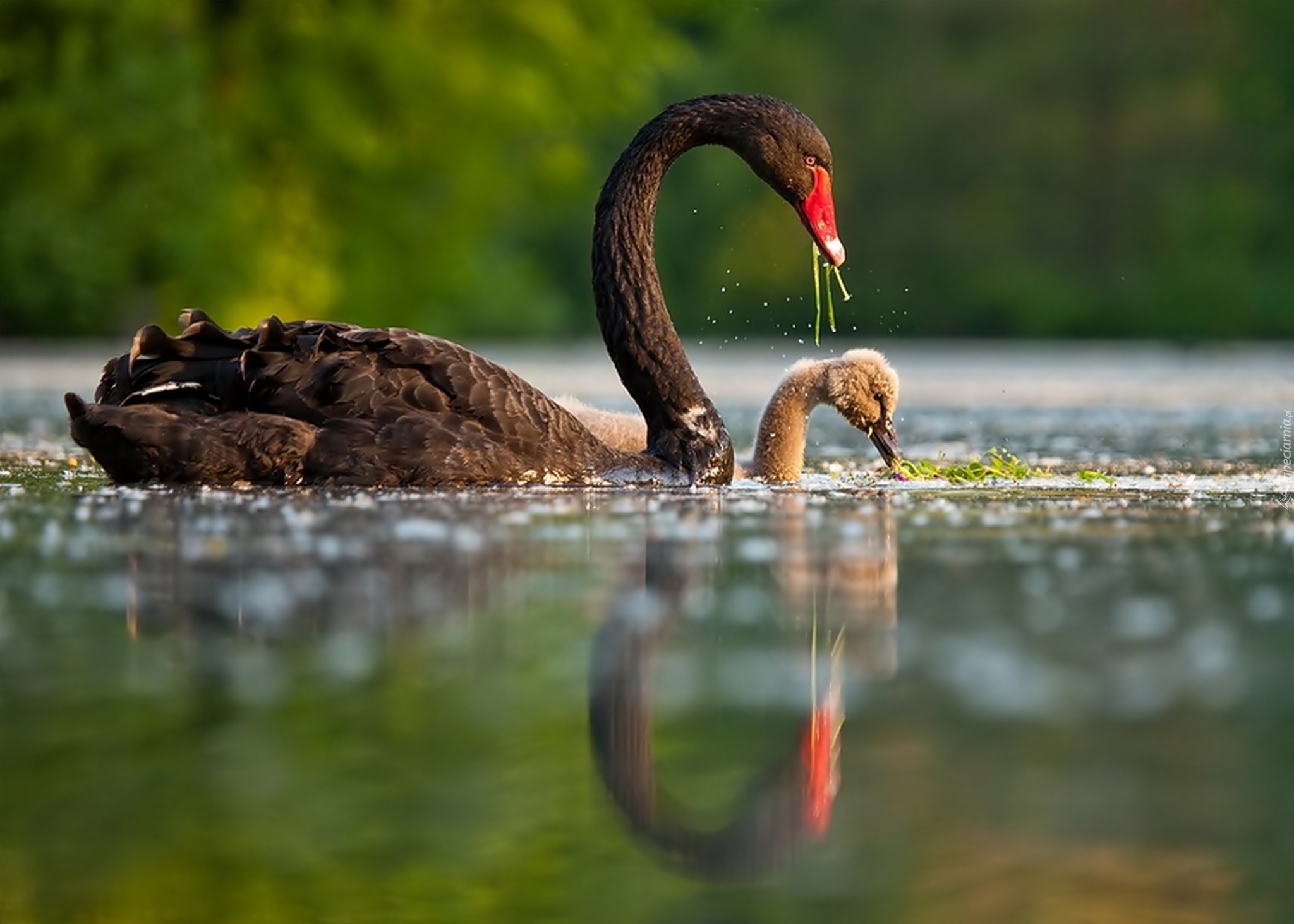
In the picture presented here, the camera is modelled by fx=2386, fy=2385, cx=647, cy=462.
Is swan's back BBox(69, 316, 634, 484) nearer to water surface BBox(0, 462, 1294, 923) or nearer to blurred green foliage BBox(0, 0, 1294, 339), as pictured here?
water surface BBox(0, 462, 1294, 923)

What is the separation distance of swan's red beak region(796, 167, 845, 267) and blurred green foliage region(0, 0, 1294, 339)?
12738mm

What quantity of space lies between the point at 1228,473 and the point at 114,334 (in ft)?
54.8

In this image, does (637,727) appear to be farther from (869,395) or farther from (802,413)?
(869,395)

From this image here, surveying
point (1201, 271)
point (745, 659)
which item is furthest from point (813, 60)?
point (745, 659)

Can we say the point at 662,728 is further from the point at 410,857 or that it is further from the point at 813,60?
the point at 813,60

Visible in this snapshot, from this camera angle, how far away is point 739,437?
32.3 ft

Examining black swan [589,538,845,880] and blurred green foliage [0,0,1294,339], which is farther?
blurred green foliage [0,0,1294,339]

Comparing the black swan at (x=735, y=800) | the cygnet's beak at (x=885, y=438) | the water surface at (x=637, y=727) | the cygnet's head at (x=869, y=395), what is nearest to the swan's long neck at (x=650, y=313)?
the cygnet's head at (x=869, y=395)

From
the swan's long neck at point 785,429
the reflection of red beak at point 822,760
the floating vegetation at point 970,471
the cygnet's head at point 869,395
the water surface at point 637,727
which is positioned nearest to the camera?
the water surface at point 637,727

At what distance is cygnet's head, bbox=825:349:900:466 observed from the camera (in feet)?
23.3

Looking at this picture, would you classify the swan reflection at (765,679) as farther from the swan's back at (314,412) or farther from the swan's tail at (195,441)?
the swan's tail at (195,441)

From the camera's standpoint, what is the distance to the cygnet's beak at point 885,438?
712cm

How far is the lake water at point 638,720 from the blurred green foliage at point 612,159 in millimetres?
14755

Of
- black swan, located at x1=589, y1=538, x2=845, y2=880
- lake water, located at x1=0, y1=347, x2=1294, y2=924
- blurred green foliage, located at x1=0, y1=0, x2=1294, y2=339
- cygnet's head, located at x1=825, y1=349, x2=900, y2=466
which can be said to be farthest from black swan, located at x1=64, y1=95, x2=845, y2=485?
blurred green foliage, located at x1=0, y1=0, x2=1294, y2=339
